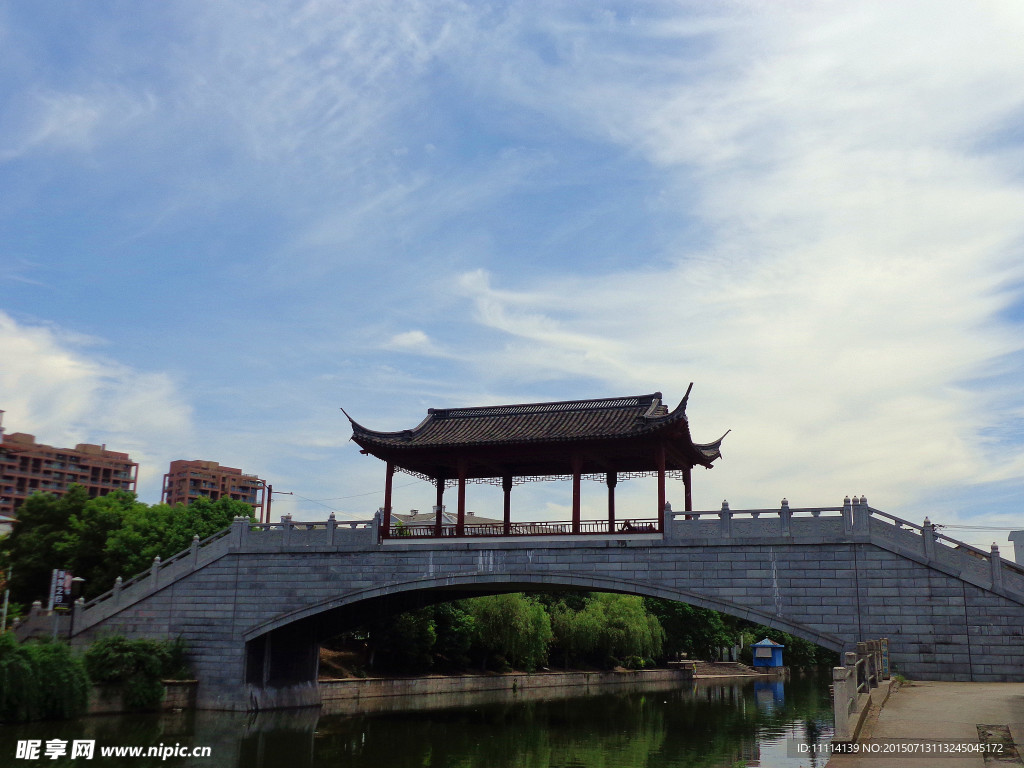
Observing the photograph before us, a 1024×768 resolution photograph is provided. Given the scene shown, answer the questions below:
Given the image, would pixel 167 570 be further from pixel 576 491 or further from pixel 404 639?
pixel 576 491

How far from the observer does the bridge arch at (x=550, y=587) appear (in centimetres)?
1953

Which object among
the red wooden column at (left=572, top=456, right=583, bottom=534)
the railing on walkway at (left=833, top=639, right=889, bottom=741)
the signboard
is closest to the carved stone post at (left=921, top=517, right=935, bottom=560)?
the railing on walkway at (left=833, top=639, right=889, bottom=741)

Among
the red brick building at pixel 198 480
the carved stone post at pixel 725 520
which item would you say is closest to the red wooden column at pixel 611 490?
the carved stone post at pixel 725 520

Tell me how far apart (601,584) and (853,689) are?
10.1 m

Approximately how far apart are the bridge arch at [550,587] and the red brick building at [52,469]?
69.7 m

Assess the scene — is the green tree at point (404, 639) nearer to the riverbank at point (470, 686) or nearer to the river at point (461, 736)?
the riverbank at point (470, 686)

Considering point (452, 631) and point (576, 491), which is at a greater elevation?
point (576, 491)

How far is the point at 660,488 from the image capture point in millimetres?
21875

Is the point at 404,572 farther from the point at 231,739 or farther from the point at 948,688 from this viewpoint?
the point at 948,688

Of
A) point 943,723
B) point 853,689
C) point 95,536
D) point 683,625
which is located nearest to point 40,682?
point 95,536

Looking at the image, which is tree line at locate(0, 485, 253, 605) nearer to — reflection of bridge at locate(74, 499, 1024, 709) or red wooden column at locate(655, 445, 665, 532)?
reflection of bridge at locate(74, 499, 1024, 709)

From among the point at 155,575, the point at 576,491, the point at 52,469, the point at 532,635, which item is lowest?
the point at 532,635

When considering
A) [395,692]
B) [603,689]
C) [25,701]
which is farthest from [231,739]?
[603,689]

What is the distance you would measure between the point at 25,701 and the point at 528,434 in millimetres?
12974
